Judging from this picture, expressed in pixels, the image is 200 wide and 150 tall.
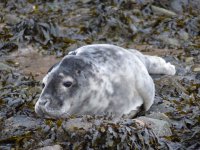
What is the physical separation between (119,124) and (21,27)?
4230 mm

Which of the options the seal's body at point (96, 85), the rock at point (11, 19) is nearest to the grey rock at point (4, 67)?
the seal's body at point (96, 85)

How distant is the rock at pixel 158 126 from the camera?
4.29m

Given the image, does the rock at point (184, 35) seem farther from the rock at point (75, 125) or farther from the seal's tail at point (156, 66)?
the rock at point (75, 125)

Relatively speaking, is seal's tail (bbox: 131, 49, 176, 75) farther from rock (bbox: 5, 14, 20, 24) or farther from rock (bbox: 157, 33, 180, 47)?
rock (bbox: 5, 14, 20, 24)

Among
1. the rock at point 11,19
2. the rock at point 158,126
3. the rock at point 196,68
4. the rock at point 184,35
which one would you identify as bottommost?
the rock at point 11,19

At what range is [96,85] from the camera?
4.40 metres

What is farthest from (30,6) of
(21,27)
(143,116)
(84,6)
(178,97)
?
(143,116)

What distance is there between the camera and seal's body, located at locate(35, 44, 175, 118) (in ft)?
13.8

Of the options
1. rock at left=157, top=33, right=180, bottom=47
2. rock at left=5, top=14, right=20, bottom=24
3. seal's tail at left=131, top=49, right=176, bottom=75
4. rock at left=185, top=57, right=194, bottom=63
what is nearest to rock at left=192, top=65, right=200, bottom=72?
rock at left=185, top=57, right=194, bottom=63

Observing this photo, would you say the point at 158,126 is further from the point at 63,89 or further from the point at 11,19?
the point at 11,19

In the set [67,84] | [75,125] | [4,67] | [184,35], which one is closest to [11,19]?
[4,67]

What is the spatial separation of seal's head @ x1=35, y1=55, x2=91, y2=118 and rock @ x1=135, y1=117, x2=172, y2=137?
1.84 ft

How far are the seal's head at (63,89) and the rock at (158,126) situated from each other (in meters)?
0.56

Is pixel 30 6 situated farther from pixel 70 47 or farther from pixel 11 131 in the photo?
pixel 11 131
